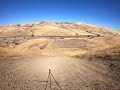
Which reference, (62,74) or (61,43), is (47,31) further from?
(62,74)

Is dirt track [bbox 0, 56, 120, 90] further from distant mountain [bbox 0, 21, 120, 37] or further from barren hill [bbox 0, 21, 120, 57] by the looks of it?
distant mountain [bbox 0, 21, 120, 37]

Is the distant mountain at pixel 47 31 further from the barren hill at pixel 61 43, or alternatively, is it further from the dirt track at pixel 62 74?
the dirt track at pixel 62 74

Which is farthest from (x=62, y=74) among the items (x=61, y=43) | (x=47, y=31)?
(x=47, y=31)

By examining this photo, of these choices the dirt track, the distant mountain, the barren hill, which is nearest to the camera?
the dirt track

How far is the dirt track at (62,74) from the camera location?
17.5m

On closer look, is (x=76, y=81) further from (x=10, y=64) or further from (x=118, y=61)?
(x=10, y=64)

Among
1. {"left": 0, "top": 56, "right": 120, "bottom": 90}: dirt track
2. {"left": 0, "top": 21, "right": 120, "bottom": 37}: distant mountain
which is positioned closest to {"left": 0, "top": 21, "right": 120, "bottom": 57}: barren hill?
{"left": 0, "top": 56, "right": 120, "bottom": 90}: dirt track

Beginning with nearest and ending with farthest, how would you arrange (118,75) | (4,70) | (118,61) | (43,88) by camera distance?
1. (43,88)
2. (118,75)
3. (4,70)
4. (118,61)

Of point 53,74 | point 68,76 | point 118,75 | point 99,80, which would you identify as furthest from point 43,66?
point 118,75

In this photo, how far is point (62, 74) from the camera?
20.0 m

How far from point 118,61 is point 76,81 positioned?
8.84 meters

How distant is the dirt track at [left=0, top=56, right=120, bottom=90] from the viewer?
17453mm

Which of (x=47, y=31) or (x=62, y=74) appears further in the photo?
(x=47, y=31)

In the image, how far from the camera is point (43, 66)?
73.9 ft
